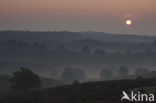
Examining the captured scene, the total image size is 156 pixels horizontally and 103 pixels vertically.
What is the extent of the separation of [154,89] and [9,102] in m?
21.1

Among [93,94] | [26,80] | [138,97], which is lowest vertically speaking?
[138,97]

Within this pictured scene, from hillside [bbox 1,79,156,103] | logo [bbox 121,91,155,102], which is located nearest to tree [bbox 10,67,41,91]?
hillside [bbox 1,79,156,103]

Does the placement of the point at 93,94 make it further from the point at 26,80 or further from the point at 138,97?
the point at 26,80

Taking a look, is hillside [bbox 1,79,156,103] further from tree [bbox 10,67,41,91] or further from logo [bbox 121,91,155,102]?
tree [bbox 10,67,41,91]

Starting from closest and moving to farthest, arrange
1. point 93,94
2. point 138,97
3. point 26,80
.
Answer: point 138,97, point 93,94, point 26,80

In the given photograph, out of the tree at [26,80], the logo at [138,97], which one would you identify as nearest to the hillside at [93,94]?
the logo at [138,97]

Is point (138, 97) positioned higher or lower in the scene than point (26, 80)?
lower

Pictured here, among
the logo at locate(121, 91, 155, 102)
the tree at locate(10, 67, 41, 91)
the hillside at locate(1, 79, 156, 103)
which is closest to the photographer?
the logo at locate(121, 91, 155, 102)

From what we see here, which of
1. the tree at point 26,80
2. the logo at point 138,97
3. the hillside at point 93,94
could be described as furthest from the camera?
the tree at point 26,80

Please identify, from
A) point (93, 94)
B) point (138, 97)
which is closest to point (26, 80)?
point (93, 94)

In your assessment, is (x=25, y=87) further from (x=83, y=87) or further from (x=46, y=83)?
(x=46, y=83)

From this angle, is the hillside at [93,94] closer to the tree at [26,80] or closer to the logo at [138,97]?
the logo at [138,97]

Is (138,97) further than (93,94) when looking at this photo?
No

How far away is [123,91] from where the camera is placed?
47281mm
